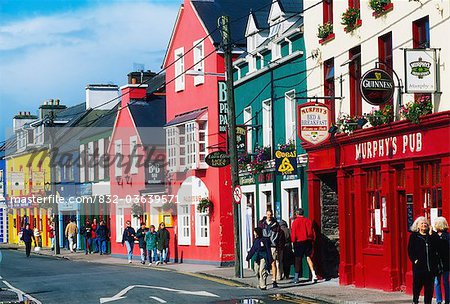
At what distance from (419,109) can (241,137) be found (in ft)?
46.4

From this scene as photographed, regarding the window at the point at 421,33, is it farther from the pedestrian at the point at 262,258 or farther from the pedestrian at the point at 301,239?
the pedestrian at the point at 301,239

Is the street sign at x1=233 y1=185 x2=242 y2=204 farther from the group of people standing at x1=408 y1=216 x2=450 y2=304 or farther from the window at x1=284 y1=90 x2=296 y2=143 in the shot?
the group of people standing at x1=408 y1=216 x2=450 y2=304

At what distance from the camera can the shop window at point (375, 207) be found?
956 inches

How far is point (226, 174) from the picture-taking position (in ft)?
128

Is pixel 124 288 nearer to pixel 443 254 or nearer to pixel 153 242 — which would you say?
pixel 443 254

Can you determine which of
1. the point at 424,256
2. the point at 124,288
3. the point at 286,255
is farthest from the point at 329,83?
the point at 424,256

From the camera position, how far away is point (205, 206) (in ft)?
129

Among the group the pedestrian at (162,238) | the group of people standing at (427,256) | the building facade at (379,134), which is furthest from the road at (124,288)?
the pedestrian at (162,238)

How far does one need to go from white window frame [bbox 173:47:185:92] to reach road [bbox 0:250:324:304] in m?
9.65

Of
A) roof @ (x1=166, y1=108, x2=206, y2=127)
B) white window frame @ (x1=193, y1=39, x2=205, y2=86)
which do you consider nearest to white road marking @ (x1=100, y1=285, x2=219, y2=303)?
roof @ (x1=166, y1=108, x2=206, y2=127)

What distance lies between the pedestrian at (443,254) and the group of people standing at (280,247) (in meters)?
6.69

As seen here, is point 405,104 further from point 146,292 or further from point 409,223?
point 146,292

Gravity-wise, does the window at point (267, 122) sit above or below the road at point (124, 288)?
above

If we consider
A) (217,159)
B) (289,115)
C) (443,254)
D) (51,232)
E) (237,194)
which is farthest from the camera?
(51,232)
